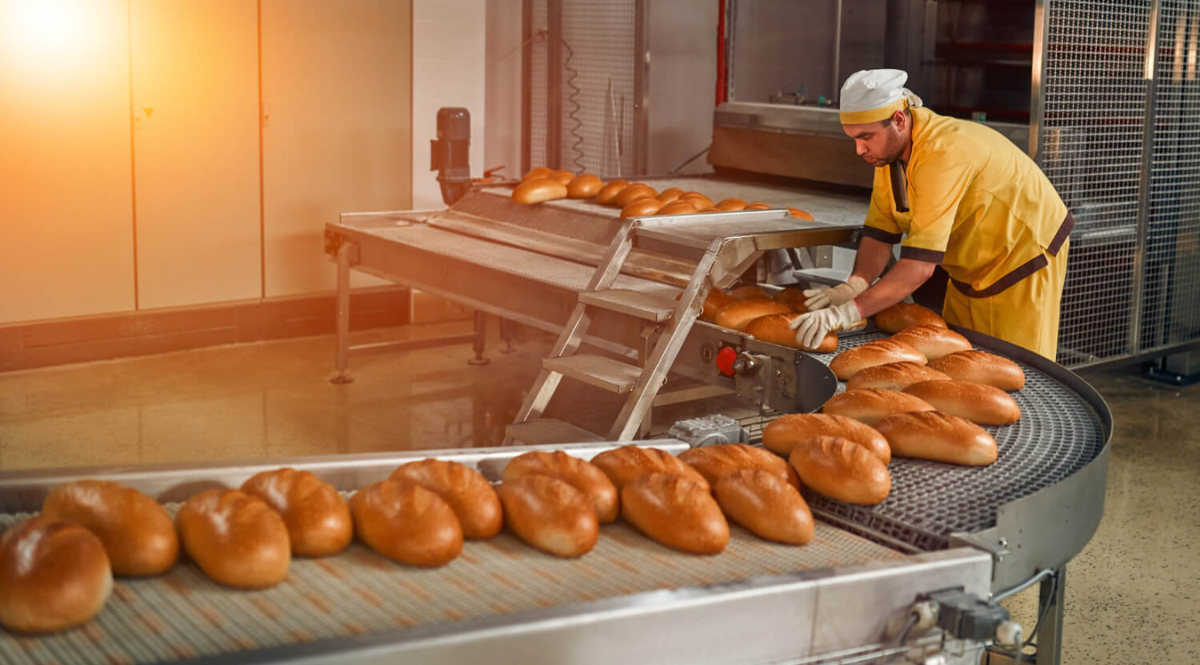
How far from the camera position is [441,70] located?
6355mm

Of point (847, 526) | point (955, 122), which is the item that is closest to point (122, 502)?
point (847, 526)

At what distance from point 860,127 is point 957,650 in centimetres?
169

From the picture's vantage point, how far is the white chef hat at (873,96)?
2.71 m

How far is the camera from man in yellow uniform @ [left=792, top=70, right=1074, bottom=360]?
271cm

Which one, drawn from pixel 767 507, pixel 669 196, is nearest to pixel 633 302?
pixel 669 196

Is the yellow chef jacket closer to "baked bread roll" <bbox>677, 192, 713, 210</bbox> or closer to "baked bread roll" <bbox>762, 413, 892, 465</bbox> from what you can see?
"baked bread roll" <bbox>677, 192, 713, 210</bbox>

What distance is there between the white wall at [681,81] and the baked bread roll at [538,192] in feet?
7.29

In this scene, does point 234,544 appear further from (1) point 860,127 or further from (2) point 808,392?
(1) point 860,127

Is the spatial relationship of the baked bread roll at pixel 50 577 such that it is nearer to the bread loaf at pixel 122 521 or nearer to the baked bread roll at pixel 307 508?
the bread loaf at pixel 122 521

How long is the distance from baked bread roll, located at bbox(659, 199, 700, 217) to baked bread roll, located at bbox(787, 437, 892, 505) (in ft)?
7.13

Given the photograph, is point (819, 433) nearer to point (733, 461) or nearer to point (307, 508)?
point (733, 461)

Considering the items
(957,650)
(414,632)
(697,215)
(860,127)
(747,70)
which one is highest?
(747,70)

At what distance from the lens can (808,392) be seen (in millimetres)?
2500

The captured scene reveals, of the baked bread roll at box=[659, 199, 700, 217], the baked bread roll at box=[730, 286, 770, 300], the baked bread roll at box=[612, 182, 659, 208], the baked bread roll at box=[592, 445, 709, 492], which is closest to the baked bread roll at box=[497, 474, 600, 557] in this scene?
the baked bread roll at box=[592, 445, 709, 492]
